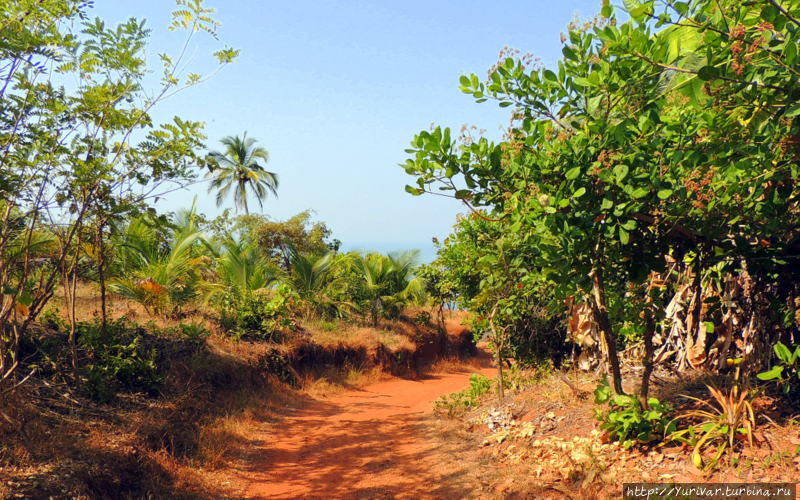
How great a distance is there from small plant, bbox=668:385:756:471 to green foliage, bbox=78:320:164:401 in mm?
6832

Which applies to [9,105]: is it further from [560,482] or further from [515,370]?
[515,370]

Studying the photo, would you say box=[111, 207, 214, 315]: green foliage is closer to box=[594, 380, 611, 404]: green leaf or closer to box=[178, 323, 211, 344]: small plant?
box=[178, 323, 211, 344]: small plant

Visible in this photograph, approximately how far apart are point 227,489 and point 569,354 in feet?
22.3

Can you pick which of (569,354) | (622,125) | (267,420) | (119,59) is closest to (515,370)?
(569,354)

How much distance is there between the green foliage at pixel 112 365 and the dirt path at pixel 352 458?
1922mm

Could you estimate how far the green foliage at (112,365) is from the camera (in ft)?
22.0

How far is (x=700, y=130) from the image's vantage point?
12.4 ft

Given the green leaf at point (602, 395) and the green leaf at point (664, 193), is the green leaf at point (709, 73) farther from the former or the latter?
the green leaf at point (602, 395)

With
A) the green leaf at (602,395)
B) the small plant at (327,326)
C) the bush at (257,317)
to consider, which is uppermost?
the bush at (257,317)

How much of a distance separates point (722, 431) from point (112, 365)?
7451mm

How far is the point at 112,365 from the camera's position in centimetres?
720

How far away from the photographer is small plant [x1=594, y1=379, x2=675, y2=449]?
187 inches

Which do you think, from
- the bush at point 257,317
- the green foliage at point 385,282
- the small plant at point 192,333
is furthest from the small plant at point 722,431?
the green foliage at point 385,282

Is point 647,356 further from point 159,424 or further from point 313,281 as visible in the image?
point 313,281
